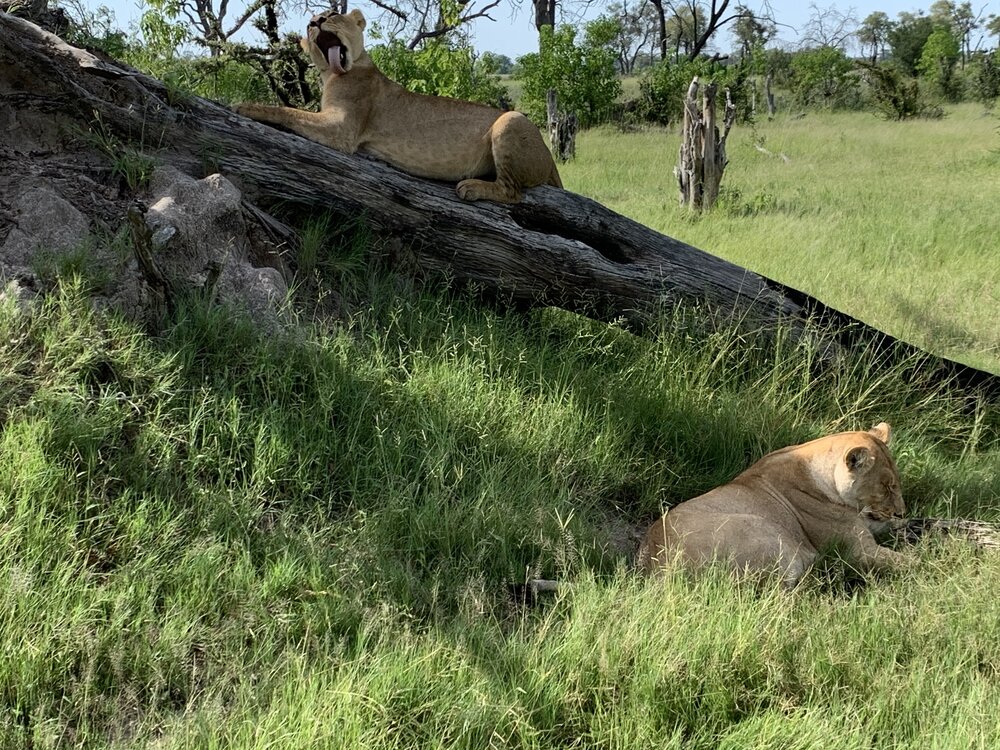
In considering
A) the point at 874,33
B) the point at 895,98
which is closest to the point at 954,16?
the point at 874,33

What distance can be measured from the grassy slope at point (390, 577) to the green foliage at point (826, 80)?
34.5m

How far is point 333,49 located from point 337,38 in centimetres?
9

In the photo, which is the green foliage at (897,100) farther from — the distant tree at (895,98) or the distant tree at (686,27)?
the distant tree at (686,27)

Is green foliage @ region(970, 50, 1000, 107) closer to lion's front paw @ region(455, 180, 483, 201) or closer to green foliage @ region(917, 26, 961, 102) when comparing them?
green foliage @ region(917, 26, 961, 102)

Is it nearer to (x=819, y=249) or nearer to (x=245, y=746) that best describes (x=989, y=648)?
(x=245, y=746)

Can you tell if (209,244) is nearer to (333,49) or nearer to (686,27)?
(333,49)

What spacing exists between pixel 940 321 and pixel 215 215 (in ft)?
20.7

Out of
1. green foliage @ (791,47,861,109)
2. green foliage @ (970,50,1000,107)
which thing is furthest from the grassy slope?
green foliage @ (970,50,1000,107)

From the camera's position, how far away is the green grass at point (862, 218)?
26.8 feet

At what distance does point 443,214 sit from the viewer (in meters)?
5.59

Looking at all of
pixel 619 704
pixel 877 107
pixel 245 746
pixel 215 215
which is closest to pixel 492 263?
pixel 215 215

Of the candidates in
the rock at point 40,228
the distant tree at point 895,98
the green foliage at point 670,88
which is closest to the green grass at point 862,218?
the green foliage at point 670,88

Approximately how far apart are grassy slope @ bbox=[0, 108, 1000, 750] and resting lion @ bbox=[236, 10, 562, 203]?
1.44m

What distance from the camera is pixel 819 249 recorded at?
33.1 feet
